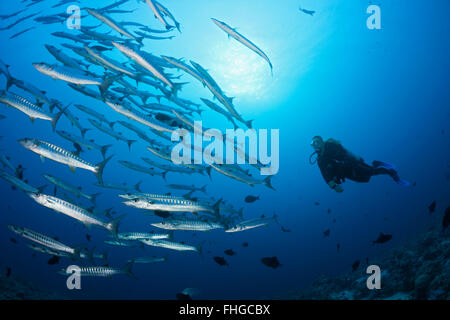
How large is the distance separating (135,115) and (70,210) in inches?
99.3

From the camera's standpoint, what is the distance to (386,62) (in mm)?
33000

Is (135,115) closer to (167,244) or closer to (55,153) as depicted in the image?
(55,153)

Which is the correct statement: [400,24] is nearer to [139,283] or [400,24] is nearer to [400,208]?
[139,283]

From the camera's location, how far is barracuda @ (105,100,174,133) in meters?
5.50

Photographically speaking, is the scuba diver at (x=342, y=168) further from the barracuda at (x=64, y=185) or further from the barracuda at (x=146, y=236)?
the barracuda at (x=64, y=185)

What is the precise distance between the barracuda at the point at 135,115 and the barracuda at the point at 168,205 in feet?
6.00

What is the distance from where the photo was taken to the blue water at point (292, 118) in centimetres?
2031

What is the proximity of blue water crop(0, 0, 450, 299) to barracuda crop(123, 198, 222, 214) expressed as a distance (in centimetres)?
442

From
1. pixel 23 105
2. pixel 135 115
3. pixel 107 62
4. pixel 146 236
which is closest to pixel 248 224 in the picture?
pixel 146 236

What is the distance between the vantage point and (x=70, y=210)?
468 centimetres

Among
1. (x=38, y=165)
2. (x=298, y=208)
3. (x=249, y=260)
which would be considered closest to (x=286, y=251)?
(x=249, y=260)

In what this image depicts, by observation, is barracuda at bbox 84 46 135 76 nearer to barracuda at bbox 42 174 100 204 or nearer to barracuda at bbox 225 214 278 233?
barracuda at bbox 42 174 100 204

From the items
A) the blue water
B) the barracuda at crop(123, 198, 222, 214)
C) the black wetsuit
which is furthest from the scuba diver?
the blue water
